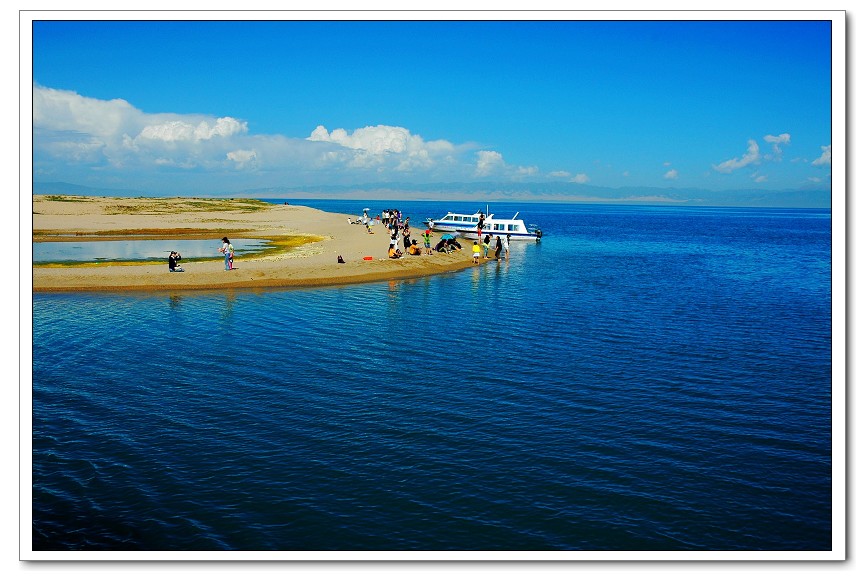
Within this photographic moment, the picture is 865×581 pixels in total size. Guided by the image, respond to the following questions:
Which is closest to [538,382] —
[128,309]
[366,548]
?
[366,548]

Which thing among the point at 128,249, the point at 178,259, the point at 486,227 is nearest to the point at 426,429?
the point at 178,259

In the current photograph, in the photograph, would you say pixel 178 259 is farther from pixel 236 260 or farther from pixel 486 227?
pixel 486 227

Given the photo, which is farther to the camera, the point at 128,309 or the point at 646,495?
the point at 128,309

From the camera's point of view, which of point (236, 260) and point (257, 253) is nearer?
point (236, 260)

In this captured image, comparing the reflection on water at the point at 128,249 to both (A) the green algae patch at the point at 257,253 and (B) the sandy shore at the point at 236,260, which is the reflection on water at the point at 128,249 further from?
(B) the sandy shore at the point at 236,260

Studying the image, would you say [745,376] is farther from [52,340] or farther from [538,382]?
[52,340]

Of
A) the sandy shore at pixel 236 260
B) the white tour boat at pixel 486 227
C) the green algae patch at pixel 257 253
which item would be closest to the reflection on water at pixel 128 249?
the green algae patch at pixel 257 253

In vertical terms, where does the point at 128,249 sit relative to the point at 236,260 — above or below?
above
